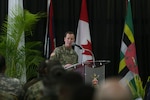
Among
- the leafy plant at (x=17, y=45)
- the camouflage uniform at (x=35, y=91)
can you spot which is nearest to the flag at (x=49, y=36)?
the leafy plant at (x=17, y=45)

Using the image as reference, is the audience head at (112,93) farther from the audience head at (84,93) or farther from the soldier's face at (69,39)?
the soldier's face at (69,39)

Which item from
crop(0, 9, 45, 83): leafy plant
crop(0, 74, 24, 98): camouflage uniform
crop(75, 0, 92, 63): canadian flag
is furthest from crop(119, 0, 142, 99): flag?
crop(0, 74, 24, 98): camouflage uniform

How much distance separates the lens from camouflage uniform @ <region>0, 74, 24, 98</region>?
3322mm

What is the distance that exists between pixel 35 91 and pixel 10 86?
26 centimetres


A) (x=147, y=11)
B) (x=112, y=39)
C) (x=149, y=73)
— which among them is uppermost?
(x=147, y=11)

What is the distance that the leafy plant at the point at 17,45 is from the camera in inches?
265

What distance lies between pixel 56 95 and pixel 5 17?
600 cm

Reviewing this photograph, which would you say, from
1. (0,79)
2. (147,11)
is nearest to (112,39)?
(147,11)

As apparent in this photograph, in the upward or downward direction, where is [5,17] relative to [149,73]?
upward

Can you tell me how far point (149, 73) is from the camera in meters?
8.43

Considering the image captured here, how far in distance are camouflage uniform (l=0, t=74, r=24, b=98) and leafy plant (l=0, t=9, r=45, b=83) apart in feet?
10.5

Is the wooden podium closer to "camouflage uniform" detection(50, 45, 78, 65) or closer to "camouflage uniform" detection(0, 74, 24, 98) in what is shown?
"camouflage uniform" detection(50, 45, 78, 65)

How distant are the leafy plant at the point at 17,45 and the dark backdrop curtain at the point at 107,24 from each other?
963mm

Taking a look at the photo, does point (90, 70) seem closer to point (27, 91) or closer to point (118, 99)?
point (27, 91)
